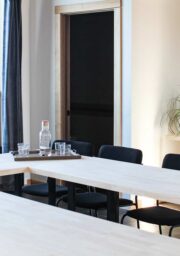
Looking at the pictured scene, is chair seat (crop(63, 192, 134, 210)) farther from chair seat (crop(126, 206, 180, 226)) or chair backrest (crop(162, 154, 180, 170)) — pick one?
chair backrest (crop(162, 154, 180, 170))

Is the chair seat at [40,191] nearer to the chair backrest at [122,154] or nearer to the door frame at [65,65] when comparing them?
the chair backrest at [122,154]

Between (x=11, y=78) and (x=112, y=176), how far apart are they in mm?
2946

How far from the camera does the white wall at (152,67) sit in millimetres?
5270

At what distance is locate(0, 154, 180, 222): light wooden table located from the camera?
2855mm

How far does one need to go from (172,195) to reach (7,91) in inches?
137

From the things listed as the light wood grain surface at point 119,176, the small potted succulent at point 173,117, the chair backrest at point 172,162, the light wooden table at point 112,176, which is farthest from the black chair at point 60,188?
the small potted succulent at point 173,117

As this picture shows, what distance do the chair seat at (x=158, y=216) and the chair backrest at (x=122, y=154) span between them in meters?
0.46

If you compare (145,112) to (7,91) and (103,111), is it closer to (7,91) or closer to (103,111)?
(103,111)

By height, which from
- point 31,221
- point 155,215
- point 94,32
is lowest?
point 155,215

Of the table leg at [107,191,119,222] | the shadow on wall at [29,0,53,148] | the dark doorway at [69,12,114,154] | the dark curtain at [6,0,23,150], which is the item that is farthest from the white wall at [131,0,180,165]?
the table leg at [107,191,119,222]

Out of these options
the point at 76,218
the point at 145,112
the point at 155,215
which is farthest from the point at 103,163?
the point at 145,112

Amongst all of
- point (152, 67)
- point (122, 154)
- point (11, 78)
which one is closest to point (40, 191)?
point (122, 154)

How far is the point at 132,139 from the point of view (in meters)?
5.28

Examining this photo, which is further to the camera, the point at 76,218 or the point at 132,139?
the point at 132,139
